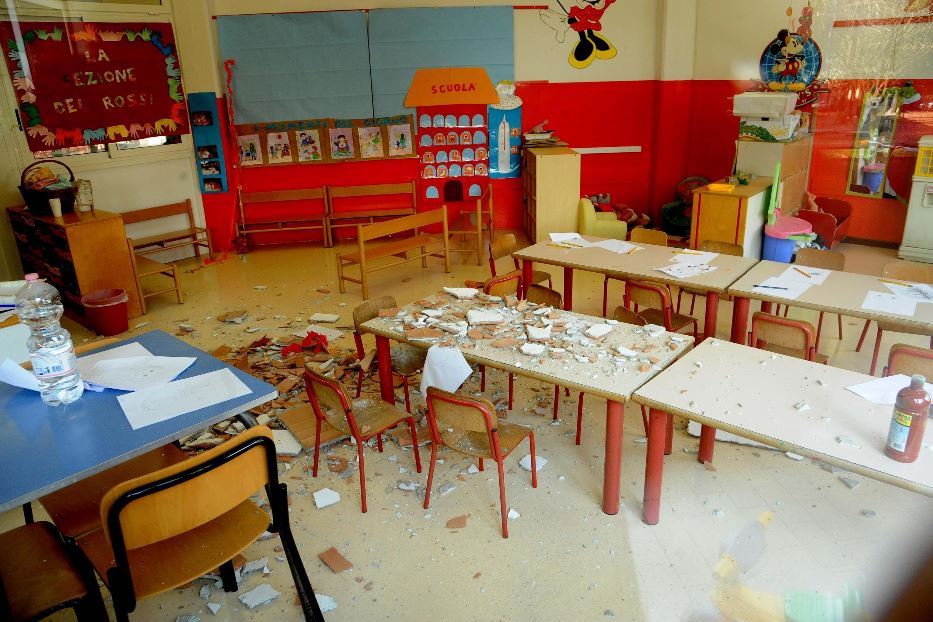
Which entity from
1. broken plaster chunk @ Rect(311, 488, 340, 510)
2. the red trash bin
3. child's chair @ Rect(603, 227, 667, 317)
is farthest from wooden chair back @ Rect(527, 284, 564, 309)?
the red trash bin

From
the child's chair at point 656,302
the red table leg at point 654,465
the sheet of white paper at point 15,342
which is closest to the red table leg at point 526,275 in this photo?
the child's chair at point 656,302

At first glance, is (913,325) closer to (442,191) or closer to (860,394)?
(860,394)

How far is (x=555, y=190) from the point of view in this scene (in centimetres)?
793

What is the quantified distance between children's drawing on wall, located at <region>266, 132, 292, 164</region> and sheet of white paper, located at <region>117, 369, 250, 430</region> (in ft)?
20.8

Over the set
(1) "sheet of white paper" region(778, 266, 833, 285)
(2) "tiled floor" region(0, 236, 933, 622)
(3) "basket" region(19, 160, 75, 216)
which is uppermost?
(3) "basket" region(19, 160, 75, 216)

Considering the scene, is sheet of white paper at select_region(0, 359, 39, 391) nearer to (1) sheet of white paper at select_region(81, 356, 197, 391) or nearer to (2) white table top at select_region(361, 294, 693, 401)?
(1) sheet of white paper at select_region(81, 356, 197, 391)

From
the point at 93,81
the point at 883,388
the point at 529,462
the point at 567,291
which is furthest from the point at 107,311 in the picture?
the point at 883,388

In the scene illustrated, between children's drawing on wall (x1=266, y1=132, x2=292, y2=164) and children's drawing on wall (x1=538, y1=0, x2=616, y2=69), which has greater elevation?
children's drawing on wall (x1=538, y1=0, x2=616, y2=69)

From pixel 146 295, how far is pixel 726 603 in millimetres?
6093

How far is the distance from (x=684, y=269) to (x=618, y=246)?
2.49 ft

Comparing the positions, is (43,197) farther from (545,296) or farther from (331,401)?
(545,296)

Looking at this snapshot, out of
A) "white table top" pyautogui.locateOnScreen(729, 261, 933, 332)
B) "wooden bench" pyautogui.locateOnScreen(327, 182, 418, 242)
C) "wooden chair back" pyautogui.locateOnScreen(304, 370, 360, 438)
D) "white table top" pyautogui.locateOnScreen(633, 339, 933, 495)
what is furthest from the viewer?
"wooden bench" pyautogui.locateOnScreen(327, 182, 418, 242)

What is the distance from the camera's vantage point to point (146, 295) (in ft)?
22.8

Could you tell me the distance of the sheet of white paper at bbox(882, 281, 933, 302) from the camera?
4168 millimetres
